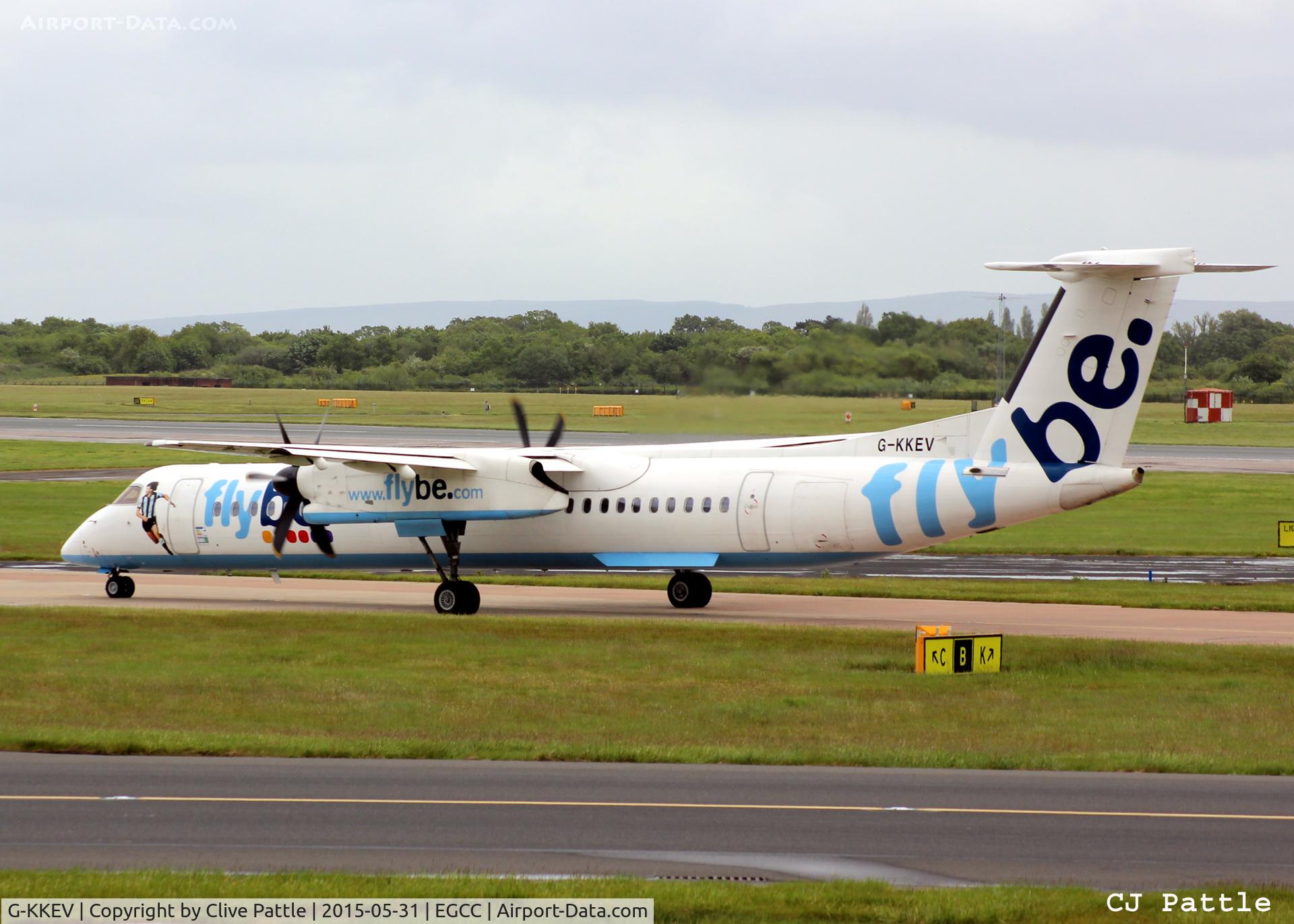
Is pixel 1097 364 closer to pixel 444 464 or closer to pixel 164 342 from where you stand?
pixel 444 464

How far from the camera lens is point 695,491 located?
1121 inches

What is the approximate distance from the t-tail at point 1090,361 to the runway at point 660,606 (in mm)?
3311

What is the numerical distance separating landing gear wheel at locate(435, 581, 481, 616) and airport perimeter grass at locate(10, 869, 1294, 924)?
1899 centimetres

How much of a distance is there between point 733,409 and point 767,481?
3.78m

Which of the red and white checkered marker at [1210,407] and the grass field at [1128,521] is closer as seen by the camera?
the grass field at [1128,521]

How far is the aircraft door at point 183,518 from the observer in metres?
32.3

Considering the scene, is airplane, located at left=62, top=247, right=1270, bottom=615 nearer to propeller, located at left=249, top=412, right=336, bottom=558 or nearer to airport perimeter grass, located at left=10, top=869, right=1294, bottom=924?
propeller, located at left=249, top=412, right=336, bottom=558

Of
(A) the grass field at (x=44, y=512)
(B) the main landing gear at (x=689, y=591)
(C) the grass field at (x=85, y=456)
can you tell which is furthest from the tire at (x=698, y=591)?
(C) the grass field at (x=85, y=456)

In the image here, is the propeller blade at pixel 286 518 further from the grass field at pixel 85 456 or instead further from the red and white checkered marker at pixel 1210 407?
the red and white checkered marker at pixel 1210 407

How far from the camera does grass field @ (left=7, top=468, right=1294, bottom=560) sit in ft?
138

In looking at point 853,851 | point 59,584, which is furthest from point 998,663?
point 59,584

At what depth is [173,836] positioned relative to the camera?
11.5 metres

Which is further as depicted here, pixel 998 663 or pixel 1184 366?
pixel 1184 366

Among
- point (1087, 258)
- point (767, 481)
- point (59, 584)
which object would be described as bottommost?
point (59, 584)
